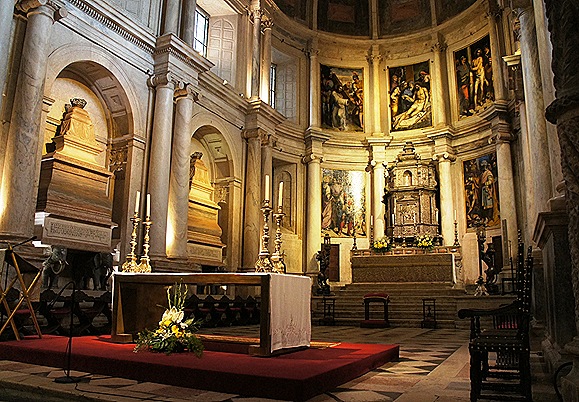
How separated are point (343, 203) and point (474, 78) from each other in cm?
670

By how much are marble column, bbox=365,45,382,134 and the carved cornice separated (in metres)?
10.4

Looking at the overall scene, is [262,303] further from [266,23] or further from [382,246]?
[266,23]

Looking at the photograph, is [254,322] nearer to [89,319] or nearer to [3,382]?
[89,319]

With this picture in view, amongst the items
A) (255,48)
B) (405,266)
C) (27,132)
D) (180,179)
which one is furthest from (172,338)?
(255,48)

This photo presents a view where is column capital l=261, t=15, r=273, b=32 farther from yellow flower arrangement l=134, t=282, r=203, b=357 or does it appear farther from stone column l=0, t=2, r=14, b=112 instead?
yellow flower arrangement l=134, t=282, r=203, b=357

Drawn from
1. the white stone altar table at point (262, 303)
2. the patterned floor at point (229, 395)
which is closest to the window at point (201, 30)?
the white stone altar table at point (262, 303)

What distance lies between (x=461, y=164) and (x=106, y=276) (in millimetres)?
13088

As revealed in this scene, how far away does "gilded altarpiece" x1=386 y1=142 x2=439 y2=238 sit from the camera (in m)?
17.0

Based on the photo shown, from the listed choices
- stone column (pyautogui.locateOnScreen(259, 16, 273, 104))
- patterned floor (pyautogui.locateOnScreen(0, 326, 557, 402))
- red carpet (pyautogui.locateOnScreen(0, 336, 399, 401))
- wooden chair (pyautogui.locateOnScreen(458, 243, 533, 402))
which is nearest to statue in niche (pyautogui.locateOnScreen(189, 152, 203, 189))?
stone column (pyautogui.locateOnScreen(259, 16, 273, 104))

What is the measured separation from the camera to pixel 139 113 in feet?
38.3

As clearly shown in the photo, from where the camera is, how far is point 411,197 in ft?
57.3

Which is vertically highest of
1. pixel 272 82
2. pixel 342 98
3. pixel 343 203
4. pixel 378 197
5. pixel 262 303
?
pixel 272 82

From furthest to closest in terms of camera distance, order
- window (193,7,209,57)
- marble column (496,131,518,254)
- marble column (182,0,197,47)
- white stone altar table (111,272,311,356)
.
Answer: window (193,7,209,57), marble column (496,131,518,254), marble column (182,0,197,47), white stone altar table (111,272,311,356)

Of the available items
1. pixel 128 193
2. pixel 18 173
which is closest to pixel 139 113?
pixel 128 193
